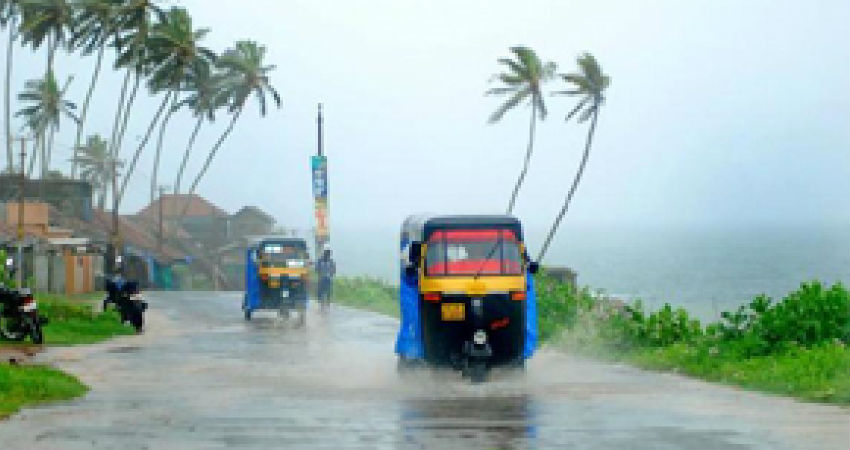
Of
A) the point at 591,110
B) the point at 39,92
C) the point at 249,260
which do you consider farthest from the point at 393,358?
the point at 39,92

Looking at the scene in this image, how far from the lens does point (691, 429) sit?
45.5ft

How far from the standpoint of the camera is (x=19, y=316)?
27.0m

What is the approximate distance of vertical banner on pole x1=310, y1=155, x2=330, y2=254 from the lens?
2267 inches

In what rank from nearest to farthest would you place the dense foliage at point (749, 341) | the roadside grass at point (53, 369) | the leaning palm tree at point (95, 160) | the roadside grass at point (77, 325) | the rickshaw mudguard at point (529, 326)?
the roadside grass at point (53, 369) < the dense foliage at point (749, 341) < the rickshaw mudguard at point (529, 326) < the roadside grass at point (77, 325) < the leaning palm tree at point (95, 160)

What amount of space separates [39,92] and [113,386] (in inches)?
4122

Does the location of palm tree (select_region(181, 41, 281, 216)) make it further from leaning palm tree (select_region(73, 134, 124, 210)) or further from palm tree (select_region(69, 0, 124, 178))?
leaning palm tree (select_region(73, 134, 124, 210))

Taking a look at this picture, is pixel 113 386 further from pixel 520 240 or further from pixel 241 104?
pixel 241 104

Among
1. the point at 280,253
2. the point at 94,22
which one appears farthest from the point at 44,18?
the point at 280,253

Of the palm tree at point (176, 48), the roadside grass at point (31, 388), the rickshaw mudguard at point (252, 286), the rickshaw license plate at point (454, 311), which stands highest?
the palm tree at point (176, 48)

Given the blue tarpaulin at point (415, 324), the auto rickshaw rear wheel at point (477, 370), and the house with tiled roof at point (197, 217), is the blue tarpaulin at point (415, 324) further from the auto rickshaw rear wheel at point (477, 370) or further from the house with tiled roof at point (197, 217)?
the house with tiled roof at point (197, 217)

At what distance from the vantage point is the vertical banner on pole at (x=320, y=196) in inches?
2267

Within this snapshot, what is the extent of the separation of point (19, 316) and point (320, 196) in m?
31.0

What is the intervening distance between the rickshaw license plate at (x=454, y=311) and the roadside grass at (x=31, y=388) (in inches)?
204

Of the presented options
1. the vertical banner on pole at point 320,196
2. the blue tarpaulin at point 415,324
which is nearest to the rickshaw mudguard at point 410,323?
the blue tarpaulin at point 415,324
